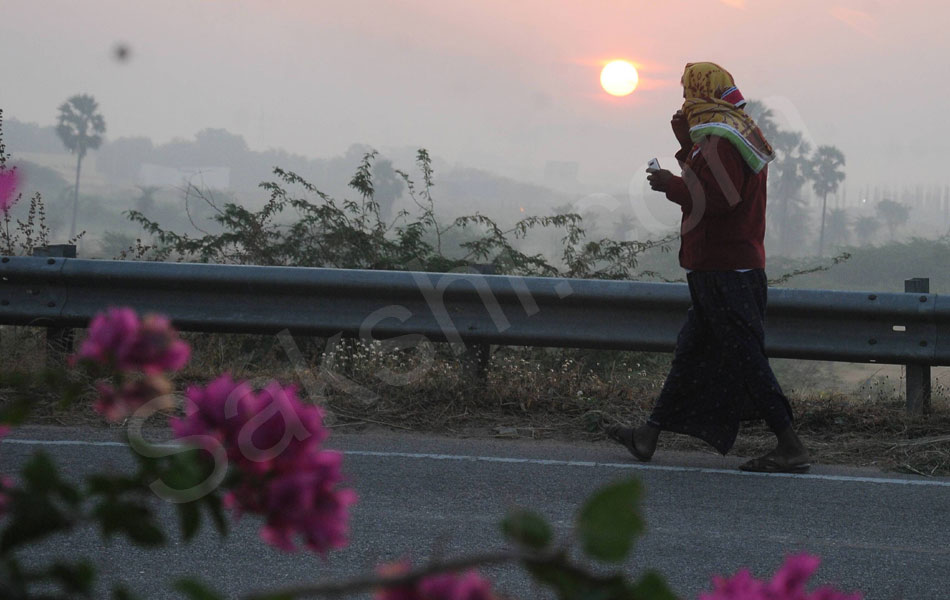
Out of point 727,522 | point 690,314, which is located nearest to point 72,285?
point 690,314

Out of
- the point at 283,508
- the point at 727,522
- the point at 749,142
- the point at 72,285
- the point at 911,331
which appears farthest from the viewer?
the point at 72,285

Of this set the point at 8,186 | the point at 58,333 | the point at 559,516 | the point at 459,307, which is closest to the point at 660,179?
the point at 559,516

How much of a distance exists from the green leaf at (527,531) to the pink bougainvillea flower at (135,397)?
0.31m

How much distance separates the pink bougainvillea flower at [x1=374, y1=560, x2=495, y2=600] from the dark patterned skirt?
4.58 meters

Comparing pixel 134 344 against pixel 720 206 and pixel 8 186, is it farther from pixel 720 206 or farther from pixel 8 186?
pixel 720 206

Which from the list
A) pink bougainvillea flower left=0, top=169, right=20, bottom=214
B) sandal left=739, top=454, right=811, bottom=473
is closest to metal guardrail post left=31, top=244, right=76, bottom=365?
sandal left=739, top=454, right=811, bottom=473

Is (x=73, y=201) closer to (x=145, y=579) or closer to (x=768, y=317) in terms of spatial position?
(x=768, y=317)

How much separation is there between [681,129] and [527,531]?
15.9 feet

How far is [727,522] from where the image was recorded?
4.31 meters

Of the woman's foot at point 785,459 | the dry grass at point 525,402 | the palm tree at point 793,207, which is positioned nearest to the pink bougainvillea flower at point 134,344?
the woman's foot at point 785,459

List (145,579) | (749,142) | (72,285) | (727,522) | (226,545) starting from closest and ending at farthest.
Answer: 1. (145,579)
2. (226,545)
3. (727,522)
4. (749,142)
5. (72,285)

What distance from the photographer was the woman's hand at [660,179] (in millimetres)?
5148

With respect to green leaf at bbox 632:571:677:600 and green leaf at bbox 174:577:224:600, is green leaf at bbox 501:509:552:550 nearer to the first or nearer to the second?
green leaf at bbox 632:571:677:600

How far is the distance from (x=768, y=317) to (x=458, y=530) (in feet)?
10.6
